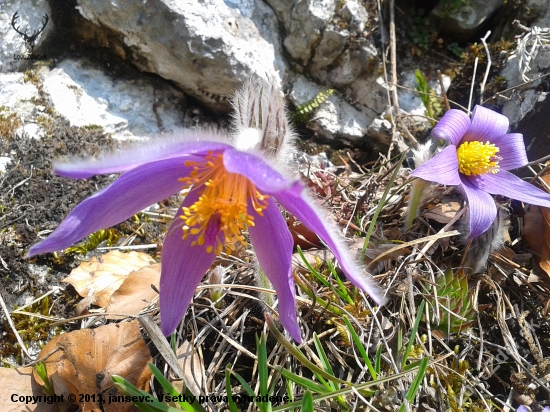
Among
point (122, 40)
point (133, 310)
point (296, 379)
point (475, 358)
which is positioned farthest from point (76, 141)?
point (475, 358)

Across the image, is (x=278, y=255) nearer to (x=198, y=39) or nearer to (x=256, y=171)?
(x=256, y=171)

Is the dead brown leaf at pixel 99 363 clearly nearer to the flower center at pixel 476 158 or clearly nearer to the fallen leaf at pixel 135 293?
the fallen leaf at pixel 135 293

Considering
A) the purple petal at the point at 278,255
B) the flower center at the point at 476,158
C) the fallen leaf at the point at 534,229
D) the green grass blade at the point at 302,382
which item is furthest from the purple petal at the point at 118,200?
the fallen leaf at the point at 534,229

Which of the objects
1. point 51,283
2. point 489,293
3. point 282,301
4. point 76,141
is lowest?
point 489,293

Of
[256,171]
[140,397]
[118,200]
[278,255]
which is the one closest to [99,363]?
[140,397]

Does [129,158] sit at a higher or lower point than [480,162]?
higher

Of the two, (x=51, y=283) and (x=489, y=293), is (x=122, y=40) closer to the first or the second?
(x=51, y=283)
